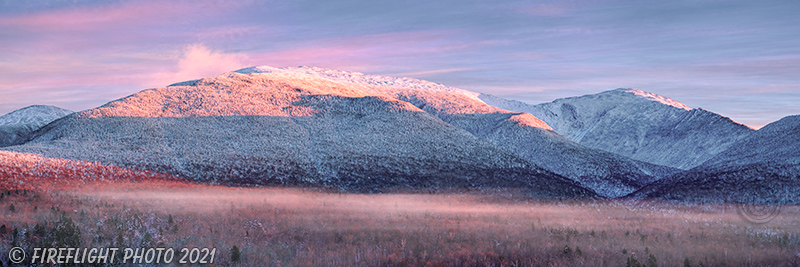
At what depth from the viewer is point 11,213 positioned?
15.4 metres

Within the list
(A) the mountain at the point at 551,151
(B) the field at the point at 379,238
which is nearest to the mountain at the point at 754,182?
(A) the mountain at the point at 551,151

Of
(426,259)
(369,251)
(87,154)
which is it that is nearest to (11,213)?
(369,251)

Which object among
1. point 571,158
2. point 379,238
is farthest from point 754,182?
point 379,238

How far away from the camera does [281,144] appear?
2756 inches

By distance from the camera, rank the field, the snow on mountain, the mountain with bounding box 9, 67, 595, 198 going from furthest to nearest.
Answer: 1. the snow on mountain
2. the mountain with bounding box 9, 67, 595, 198
3. the field

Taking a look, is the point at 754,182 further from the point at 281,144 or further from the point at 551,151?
the point at 281,144

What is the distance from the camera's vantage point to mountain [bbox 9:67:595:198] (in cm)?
5530

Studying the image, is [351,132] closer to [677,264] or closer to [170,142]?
[170,142]

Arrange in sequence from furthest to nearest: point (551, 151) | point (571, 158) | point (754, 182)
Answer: point (551, 151) → point (571, 158) → point (754, 182)

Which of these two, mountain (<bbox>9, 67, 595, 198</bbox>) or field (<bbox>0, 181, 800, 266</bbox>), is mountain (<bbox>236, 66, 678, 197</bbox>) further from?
field (<bbox>0, 181, 800, 266</bbox>)

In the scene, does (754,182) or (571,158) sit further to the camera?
(571,158)

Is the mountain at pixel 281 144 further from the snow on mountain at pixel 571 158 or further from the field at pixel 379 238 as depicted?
the field at pixel 379 238

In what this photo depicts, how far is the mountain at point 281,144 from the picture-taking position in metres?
55.3

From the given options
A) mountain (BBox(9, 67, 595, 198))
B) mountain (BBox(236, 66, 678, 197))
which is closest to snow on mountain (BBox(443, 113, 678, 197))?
mountain (BBox(236, 66, 678, 197))
